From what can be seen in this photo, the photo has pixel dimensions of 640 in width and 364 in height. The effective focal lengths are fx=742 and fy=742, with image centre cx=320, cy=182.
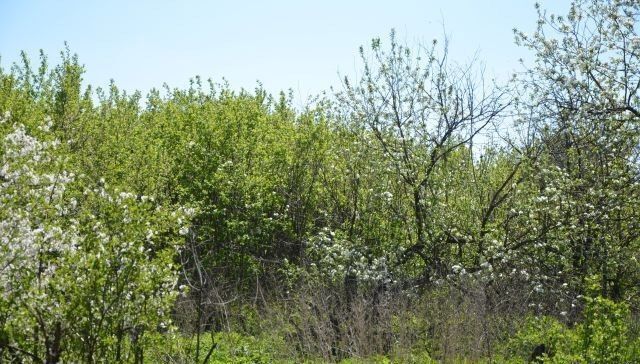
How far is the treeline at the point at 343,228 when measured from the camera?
816 cm

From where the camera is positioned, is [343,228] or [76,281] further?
[343,228]

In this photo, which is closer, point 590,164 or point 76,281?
point 76,281

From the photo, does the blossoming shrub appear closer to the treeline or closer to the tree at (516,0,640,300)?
the treeline

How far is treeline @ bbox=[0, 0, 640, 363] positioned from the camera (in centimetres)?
816

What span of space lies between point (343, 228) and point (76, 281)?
9.64 metres

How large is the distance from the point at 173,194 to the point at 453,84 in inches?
303

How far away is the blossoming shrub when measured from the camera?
7715 mm

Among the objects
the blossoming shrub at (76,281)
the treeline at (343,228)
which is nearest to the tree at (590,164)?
the treeline at (343,228)

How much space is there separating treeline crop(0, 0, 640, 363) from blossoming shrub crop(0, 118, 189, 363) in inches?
1.0

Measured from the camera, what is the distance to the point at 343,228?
1691 cm

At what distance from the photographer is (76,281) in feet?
25.5

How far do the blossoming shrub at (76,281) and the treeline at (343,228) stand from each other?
1.0 inches

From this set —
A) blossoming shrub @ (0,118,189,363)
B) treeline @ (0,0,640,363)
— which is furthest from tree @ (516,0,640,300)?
blossoming shrub @ (0,118,189,363)

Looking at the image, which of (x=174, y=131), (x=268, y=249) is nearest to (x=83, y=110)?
(x=174, y=131)
